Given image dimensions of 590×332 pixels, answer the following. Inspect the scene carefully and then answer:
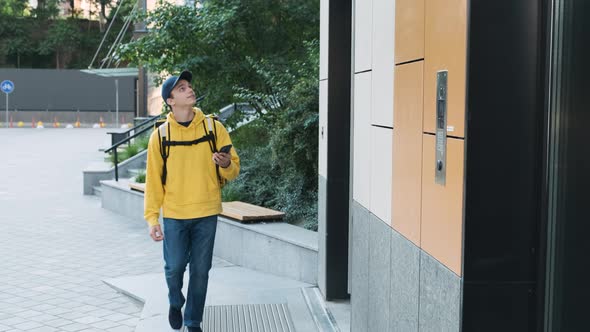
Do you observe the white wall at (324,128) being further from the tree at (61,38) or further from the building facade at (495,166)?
the tree at (61,38)

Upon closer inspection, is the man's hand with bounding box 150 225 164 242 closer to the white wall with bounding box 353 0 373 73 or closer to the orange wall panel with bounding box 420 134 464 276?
the white wall with bounding box 353 0 373 73

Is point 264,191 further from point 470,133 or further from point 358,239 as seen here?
point 470,133

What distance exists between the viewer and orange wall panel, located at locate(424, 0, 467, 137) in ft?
10.3

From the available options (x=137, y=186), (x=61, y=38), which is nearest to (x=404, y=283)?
(x=137, y=186)

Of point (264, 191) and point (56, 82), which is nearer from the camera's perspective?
point (264, 191)

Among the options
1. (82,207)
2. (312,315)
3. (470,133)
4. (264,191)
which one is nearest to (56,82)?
(82,207)

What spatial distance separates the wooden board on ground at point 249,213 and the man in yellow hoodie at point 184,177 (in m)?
3.25

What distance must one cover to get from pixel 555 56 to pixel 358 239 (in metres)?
2.74

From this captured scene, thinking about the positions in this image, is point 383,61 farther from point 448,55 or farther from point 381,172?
point 448,55

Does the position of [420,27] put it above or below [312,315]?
above

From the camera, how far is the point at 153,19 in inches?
553

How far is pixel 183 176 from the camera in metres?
5.80

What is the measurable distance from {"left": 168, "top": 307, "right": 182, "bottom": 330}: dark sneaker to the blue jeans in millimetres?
209

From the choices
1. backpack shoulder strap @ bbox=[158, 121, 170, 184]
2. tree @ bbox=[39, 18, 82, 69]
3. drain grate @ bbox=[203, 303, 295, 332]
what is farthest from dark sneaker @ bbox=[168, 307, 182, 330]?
tree @ bbox=[39, 18, 82, 69]
